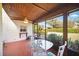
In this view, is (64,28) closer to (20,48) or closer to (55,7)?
(55,7)

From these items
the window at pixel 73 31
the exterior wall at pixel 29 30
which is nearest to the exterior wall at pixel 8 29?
the exterior wall at pixel 29 30

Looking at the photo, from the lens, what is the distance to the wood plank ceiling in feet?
5.21

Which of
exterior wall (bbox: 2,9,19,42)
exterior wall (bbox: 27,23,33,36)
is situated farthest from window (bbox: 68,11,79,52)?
exterior wall (bbox: 2,9,19,42)

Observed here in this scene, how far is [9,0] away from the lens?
1597 mm

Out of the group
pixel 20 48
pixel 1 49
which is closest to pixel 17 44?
pixel 20 48

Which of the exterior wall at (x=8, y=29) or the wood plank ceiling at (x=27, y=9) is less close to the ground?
the wood plank ceiling at (x=27, y=9)

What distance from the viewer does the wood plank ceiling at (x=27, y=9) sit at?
1.59 metres

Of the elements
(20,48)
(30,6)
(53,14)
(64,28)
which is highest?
(30,6)

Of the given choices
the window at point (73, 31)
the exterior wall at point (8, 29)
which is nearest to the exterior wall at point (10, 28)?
the exterior wall at point (8, 29)

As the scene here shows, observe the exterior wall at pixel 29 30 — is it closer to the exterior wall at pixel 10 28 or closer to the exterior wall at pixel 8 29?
the exterior wall at pixel 10 28

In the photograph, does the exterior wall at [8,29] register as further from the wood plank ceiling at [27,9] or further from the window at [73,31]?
the window at [73,31]

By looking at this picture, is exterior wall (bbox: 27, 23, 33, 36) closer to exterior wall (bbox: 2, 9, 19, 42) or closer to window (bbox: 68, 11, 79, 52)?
exterior wall (bbox: 2, 9, 19, 42)

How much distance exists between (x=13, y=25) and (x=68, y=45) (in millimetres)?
723

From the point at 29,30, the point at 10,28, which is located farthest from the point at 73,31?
the point at 10,28
